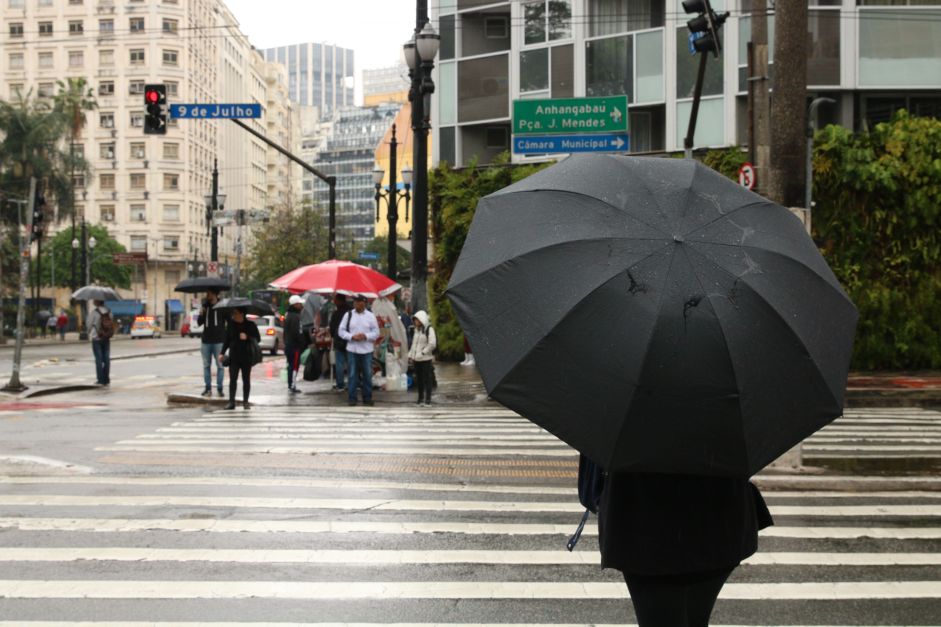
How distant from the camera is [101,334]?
2403 cm

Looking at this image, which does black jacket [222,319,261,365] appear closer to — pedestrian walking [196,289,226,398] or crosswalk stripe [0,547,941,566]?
pedestrian walking [196,289,226,398]

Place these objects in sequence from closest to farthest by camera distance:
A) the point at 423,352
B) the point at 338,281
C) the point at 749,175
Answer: the point at 749,175 → the point at 423,352 → the point at 338,281

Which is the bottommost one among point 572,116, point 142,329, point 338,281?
point 142,329

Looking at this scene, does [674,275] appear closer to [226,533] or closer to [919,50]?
[226,533]

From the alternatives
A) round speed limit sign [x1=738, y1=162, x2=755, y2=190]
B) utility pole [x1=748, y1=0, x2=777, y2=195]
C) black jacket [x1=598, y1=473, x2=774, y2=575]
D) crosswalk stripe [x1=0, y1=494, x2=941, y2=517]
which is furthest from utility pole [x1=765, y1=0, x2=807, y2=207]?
black jacket [x1=598, y1=473, x2=774, y2=575]

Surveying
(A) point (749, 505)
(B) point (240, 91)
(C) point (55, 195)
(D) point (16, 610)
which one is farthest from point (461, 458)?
(B) point (240, 91)

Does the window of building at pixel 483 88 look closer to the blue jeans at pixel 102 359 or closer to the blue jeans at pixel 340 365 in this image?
the blue jeans at pixel 340 365

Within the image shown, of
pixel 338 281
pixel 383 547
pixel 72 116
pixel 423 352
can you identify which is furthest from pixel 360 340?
pixel 72 116

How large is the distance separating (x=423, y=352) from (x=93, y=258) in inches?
3072

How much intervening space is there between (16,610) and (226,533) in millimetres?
2121

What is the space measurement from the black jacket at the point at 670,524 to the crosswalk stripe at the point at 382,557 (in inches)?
140

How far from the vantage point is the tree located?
92.8 metres

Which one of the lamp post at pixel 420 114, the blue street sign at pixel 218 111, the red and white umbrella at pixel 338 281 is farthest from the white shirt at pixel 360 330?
the blue street sign at pixel 218 111

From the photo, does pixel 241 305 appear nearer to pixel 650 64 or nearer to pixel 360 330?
pixel 360 330
